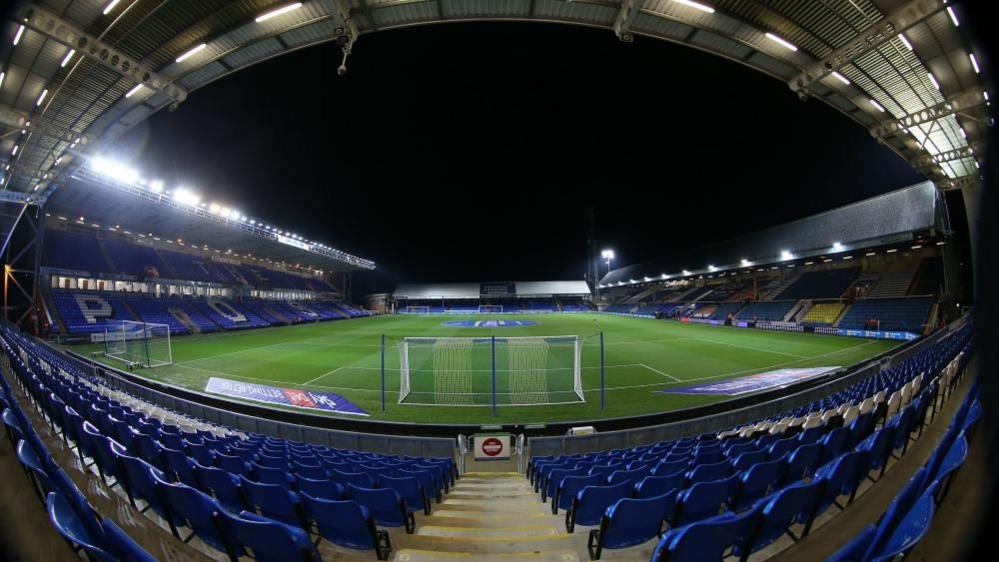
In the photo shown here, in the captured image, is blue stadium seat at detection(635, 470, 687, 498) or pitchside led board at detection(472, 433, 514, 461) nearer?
blue stadium seat at detection(635, 470, 687, 498)

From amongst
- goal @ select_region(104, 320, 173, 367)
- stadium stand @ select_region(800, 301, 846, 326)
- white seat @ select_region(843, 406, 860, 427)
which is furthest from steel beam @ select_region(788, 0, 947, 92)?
stadium stand @ select_region(800, 301, 846, 326)

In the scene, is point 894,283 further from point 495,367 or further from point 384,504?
point 384,504

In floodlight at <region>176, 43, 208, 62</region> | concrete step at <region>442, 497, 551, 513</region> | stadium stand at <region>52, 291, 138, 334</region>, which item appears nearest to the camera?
concrete step at <region>442, 497, 551, 513</region>

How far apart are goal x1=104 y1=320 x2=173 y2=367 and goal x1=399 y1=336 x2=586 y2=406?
12.8 meters

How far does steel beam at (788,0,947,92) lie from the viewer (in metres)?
6.82

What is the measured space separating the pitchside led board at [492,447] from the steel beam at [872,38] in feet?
37.3

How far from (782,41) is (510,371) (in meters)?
14.1

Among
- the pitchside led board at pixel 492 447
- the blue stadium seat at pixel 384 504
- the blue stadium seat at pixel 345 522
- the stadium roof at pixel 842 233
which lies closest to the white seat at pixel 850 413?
the pitchside led board at pixel 492 447

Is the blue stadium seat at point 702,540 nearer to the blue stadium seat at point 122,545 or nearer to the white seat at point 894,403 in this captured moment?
the blue stadium seat at point 122,545

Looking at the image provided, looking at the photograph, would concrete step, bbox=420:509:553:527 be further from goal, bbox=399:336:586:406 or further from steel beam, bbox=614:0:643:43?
steel beam, bbox=614:0:643:43

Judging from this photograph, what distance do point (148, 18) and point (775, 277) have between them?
5323cm

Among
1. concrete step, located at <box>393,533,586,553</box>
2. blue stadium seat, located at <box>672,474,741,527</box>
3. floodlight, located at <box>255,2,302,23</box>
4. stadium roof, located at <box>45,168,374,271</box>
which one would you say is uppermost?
stadium roof, located at <box>45,168,374,271</box>

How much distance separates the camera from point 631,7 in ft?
22.7

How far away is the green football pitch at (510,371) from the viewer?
10.9m
